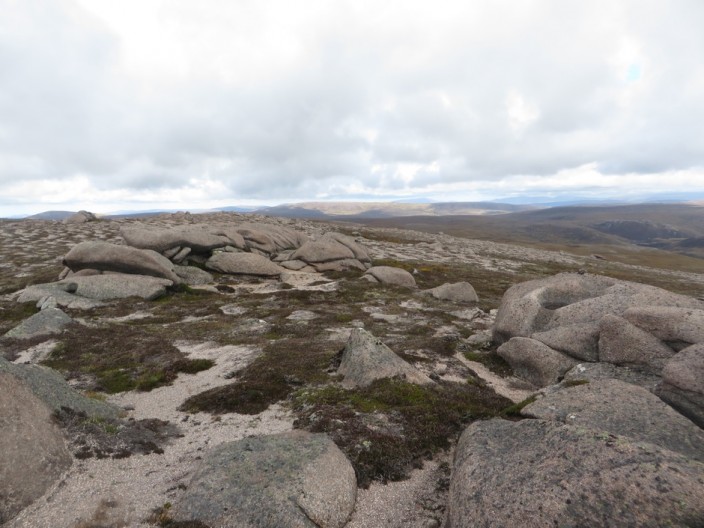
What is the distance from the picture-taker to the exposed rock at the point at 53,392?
38.9ft

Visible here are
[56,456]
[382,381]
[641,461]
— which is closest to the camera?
[641,461]

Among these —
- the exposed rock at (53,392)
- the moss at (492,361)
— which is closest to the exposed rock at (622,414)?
the moss at (492,361)

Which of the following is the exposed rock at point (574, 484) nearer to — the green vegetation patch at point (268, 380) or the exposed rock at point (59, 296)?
the green vegetation patch at point (268, 380)

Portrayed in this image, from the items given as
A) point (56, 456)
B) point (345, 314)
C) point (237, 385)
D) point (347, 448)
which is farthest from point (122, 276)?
point (347, 448)

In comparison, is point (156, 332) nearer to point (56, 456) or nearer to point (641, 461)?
point (56, 456)

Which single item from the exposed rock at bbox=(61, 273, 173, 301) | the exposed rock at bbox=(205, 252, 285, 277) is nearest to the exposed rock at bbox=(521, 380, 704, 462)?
the exposed rock at bbox=(61, 273, 173, 301)

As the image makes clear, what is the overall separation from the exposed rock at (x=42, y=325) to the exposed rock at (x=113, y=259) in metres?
11.3

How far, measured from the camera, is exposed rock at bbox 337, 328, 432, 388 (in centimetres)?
1627

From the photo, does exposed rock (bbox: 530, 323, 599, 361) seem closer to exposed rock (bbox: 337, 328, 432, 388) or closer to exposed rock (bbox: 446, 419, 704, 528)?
exposed rock (bbox: 337, 328, 432, 388)

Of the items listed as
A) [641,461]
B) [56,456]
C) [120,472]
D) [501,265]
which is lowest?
[501,265]

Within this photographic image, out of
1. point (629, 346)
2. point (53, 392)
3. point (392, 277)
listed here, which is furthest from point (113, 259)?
point (629, 346)

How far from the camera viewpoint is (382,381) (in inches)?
624

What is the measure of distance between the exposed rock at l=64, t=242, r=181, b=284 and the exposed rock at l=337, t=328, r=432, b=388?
27078 millimetres

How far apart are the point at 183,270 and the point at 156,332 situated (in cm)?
1782
